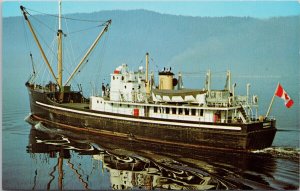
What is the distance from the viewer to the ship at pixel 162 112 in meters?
18.6

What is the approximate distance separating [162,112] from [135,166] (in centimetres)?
459

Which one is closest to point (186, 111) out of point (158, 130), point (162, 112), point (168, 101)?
point (168, 101)

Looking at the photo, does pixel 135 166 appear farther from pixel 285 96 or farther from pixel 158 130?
pixel 285 96

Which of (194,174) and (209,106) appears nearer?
(194,174)

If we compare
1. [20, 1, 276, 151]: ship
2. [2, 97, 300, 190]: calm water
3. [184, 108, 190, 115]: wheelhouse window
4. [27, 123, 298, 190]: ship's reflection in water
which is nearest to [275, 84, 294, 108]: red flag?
[20, 1, 276, 151]: ship

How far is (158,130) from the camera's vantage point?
20.1m

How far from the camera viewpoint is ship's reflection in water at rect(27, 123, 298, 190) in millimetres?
14898

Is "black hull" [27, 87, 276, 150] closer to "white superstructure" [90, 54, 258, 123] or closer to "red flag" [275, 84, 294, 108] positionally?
"white superstructure" [90, 54, 258, 123]

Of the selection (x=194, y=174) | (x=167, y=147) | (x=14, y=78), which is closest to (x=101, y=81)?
(x=14, y=78)

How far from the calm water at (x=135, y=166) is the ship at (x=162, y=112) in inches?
23.7

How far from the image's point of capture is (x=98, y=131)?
2266cm

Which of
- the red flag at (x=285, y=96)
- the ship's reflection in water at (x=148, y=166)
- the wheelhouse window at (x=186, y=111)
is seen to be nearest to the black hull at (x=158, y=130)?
the ship's reflection in water at (x=148, y=166)

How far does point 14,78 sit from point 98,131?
5225 mm

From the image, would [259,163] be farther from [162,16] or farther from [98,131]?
[98,131]
